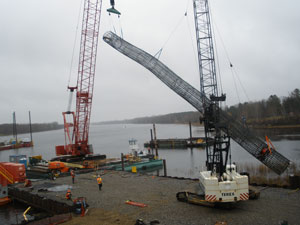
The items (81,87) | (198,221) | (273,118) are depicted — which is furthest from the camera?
(273,118)

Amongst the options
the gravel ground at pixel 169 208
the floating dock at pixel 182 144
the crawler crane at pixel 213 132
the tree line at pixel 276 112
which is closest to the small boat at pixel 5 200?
the gravel ground at pixel 169 208

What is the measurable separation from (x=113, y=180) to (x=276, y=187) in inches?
492

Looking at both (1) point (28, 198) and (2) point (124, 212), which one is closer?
(2) point (124, 212)

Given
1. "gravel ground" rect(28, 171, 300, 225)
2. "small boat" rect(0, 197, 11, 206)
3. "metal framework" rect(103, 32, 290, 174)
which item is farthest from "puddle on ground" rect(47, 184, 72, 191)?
"metal framework" rect(103, 32, 290, 174)

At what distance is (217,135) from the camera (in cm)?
1545

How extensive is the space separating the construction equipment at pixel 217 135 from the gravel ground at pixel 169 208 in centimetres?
101

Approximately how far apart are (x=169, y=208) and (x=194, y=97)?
13.7 m

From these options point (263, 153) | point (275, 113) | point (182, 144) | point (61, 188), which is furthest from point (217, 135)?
point (275, 113)

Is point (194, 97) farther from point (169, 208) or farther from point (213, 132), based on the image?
point (169, 208)

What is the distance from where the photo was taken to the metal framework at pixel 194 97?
23078 millimetres

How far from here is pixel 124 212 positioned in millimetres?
12930

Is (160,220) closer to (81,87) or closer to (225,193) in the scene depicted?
(225,193)

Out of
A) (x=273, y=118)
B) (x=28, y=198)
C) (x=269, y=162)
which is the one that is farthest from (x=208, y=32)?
(x=273, y=118)

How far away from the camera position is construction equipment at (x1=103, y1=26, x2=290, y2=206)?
1184 cm
